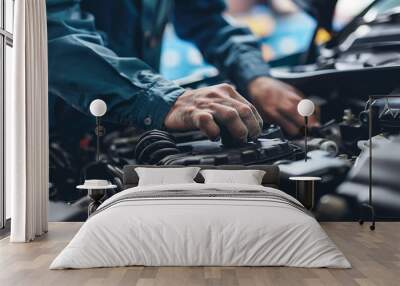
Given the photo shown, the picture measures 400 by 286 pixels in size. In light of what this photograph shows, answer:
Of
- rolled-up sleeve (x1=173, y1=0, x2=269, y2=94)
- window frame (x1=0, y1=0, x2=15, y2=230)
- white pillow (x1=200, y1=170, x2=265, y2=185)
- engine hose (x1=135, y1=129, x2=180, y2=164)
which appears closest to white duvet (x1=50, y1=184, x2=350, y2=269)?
white pillow (x1=200, y1=170, x2=265, y2=185)

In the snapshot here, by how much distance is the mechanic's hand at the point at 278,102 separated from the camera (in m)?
8.18

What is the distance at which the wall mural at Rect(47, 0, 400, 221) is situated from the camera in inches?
321

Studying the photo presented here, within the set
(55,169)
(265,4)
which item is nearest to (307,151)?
(265,4)

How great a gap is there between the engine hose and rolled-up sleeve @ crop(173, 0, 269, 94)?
121 centimetres

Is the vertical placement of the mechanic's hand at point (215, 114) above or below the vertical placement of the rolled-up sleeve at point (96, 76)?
below

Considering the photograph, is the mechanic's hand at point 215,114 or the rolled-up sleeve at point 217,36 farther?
the rolled-up sleeve at point 217,36

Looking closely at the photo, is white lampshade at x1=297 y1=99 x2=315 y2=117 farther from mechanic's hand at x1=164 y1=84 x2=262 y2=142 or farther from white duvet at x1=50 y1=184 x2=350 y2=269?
white duvet at x1=50 y1=184 x2=350 y2=269

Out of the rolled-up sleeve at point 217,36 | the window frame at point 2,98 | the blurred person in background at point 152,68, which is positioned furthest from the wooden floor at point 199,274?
the rolled-up sleeve at point 217,36

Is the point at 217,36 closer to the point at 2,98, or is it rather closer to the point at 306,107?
the point at 306,107

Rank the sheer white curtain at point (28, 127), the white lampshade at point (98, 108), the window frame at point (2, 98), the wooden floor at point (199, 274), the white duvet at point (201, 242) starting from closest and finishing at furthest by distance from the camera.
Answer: the wooden floor at point (199, 274)
the white duvet at point (201, 242)
the sheer white curtain at point (28, 127)
the window frame at point (2, 98)
the white lampshade at point (98, 108)

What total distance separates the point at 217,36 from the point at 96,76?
5.70 ft

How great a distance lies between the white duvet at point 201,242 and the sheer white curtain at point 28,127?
164 centimetres

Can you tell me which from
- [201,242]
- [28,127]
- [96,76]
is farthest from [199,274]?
[96,76]

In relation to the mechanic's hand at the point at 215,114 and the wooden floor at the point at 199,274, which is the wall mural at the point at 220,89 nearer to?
the mechanic's hand at the point at 215,114
